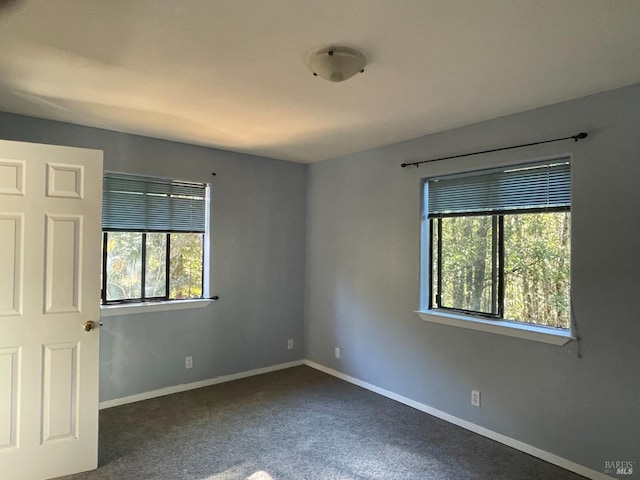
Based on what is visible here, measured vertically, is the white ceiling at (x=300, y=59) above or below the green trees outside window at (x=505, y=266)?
above

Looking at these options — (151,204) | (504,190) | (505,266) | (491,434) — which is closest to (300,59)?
(504,190)

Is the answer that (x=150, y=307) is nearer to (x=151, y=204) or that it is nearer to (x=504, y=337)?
(x=151, y=204)

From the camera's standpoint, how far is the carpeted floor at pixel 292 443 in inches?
100.0

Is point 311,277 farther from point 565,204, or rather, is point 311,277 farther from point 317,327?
point 565,204

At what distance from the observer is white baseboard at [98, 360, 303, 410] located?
354 centimetres

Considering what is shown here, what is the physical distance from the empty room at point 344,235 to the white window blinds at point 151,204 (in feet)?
0.07

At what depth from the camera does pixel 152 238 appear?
383 cm

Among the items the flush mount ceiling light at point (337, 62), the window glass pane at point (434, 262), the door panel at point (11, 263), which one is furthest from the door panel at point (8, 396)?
the window glass pane at point (434, 262)

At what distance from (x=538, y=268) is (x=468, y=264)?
56 cm

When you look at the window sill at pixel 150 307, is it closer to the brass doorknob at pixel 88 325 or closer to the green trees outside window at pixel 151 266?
the green trees outside window at pixel 151 266

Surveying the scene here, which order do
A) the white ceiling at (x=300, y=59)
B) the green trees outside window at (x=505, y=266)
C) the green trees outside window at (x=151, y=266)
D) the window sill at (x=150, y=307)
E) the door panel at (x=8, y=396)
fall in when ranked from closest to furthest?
the white ceiling at (x=300, y=59), the door panel at (x=8, y=396), the green trees outside window at (x=505, y=266), the window sill at (x=150, y=307), the green trees outside window at (x=151, y=266)

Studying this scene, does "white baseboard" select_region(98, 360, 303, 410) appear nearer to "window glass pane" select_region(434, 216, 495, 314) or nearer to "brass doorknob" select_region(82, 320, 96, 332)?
"brass doorknob" select_region(82, 320, 96, 332)

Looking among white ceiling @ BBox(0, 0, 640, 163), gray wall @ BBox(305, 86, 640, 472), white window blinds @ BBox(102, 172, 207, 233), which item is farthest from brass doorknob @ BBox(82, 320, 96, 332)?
gray wall @ BBox(305, 86, 640, 472)

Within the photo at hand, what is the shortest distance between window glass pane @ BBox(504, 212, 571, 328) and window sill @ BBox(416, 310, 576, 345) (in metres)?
0.09
